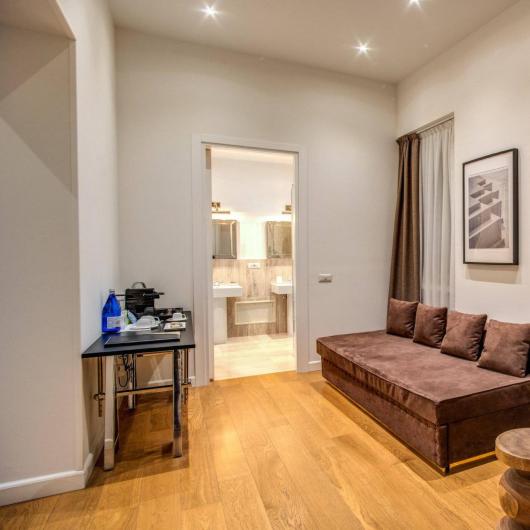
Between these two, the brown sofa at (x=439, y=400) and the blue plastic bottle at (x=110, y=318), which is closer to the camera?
the brown sofa at (x=439, y=400)

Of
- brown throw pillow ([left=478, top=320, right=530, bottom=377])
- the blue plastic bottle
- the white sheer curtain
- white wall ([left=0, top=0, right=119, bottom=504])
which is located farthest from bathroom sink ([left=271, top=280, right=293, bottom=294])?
white wall ([left=0, top=0, right=119, bottom=504])

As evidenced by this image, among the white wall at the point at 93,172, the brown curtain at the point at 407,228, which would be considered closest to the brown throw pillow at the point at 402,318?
the brown curtain at the point at 407,228

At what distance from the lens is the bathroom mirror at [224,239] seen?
16.9 ft

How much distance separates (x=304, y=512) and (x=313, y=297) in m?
2.21

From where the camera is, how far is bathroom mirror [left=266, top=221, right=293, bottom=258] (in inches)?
211

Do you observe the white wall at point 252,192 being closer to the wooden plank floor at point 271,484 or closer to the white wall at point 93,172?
the white wall at point 93,172

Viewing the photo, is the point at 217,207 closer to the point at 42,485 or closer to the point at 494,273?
the point at 494,273

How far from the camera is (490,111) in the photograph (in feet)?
9.39

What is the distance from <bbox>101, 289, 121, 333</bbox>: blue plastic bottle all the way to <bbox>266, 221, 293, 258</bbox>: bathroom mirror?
3.34 meters

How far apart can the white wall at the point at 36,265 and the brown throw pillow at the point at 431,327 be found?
283 cm

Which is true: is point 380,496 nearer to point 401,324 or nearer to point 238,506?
point 238,506

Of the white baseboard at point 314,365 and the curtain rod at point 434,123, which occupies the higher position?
the curtain rod at point 434,123

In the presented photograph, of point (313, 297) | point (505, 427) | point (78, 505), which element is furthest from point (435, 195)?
point (78, 505)

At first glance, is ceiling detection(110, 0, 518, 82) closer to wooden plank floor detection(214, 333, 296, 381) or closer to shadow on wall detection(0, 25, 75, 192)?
shadow on wall detection(0, 25, 75, 192)
